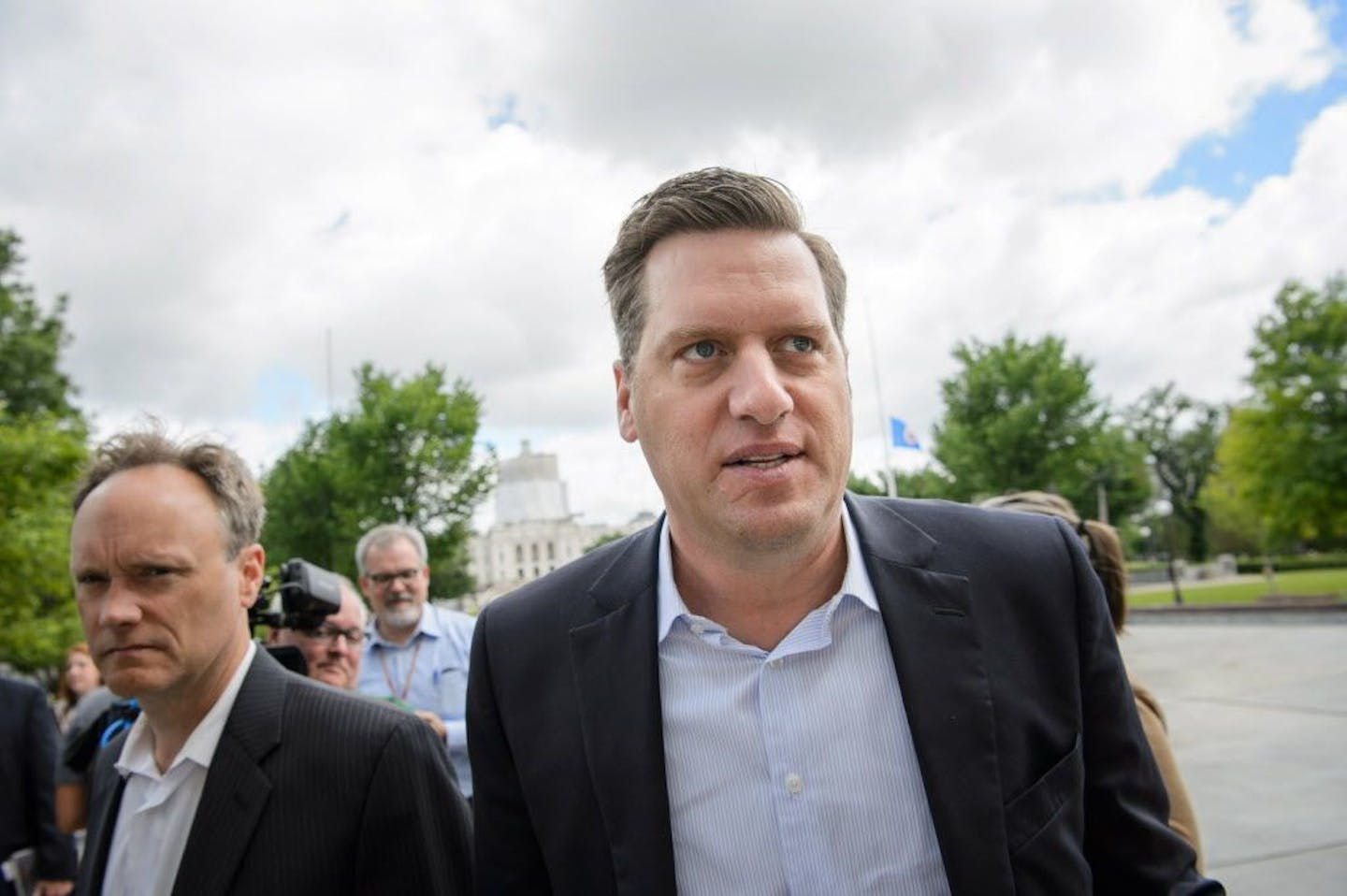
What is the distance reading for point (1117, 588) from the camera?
3.36 meters

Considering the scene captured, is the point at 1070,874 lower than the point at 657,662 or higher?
lower

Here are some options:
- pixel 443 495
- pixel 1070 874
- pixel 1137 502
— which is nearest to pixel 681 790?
pixel 1070 874

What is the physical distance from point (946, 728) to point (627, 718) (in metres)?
0.64

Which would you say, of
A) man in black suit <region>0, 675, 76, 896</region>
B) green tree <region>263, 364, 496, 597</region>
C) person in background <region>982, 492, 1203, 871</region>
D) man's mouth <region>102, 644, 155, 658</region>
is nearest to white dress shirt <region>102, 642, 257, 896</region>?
man's mouth <region>102, 644, 155, 658</region>

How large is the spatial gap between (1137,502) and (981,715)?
75.2 m

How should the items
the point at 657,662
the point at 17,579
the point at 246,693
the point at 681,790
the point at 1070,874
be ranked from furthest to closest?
the point at 17,579 < the point at 246,693 < the point at 657,662 < the point at 681,790 < the point at 1070,874

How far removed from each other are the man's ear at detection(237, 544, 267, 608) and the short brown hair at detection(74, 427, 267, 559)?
4 cm

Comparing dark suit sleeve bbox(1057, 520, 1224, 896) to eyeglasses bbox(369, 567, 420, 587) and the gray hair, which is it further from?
the gray hair

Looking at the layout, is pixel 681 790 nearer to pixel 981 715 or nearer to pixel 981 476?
pixel 981 715

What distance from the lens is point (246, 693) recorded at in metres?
2.42

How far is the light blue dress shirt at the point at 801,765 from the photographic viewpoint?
175 centimetres

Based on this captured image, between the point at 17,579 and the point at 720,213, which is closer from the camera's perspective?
the point at 720,213

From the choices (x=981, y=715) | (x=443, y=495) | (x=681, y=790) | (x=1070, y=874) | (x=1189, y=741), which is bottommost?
(x=1189, y=741)

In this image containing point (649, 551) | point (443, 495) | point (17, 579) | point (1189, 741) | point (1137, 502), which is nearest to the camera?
point (649, 551)
